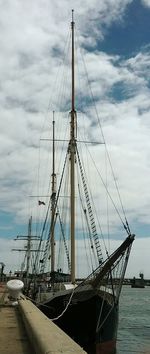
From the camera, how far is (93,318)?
22.9 m

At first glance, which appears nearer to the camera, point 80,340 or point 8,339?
point 8,339

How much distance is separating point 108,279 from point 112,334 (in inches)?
113

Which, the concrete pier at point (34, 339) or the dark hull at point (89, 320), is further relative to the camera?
the dark hull at point (89, 320)

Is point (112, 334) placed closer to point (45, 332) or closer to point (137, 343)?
point (137, 343)

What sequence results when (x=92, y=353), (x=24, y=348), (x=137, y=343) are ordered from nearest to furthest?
(x=24, y=348)
(x=92, y=353)
(x=137, y=343)

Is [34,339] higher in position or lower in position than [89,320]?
lower

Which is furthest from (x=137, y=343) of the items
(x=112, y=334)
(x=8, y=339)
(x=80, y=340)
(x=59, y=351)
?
(x=59, y=351)

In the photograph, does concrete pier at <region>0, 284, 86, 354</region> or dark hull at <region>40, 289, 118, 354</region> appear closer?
concrete pier at <region>0, 284, 86, 354</region>

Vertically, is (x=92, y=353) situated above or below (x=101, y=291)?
below

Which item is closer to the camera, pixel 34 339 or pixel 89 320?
pixel 34 339

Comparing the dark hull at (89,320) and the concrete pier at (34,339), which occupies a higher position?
the dark hull at (89,320)

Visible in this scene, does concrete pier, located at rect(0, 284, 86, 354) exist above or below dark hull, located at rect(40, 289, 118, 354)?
below

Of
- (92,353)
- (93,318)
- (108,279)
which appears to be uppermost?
A: (108,279)

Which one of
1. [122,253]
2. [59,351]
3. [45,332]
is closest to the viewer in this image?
[59,351]
